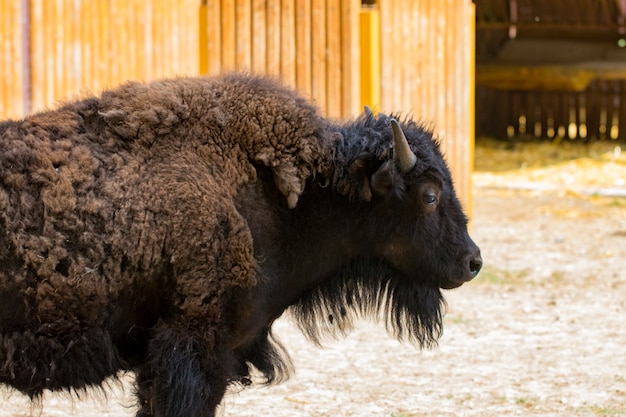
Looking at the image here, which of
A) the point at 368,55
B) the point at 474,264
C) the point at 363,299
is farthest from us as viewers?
the point at 368,55

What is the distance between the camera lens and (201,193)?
4297mm

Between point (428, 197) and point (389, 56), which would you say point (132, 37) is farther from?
point (428, 197)

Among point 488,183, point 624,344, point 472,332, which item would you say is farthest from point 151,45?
point 488,183

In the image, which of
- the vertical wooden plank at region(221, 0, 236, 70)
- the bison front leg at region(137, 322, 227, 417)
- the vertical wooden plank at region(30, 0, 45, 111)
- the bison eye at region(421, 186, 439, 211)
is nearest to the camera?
the bison front leg at region(137, 322, 227, 417)

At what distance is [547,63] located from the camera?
19.1 meters

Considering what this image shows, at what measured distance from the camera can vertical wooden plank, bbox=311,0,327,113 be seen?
9883mm

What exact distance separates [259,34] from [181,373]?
6.08 metres

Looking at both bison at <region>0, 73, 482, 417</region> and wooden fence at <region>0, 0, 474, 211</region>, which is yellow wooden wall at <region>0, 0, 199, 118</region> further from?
bison at <region>0, 73, 482, 417</region>

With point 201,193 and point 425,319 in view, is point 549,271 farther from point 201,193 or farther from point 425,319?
point 201,193

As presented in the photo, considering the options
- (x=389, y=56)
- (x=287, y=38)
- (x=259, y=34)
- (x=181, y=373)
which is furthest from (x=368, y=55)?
(x=181, y=373)

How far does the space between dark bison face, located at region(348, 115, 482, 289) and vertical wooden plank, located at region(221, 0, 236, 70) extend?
5.16 metres

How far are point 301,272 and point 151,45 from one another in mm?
5459

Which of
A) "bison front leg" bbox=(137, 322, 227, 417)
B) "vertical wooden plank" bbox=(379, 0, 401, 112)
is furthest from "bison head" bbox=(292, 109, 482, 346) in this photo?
"vertical wooden plank" bbox=(379, 0, 401, 112)

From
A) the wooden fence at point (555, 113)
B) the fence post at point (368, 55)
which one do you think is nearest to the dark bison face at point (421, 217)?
the fence post at point (368, 55)
